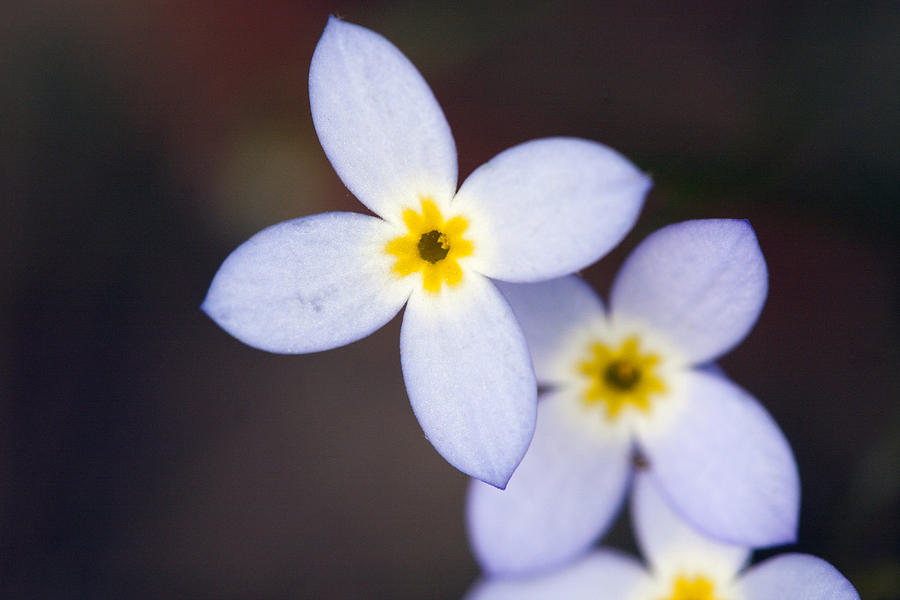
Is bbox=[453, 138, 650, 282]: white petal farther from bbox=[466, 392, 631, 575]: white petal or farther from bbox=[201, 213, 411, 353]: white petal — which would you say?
bbox=[466, 392, 631, 575]: white petal

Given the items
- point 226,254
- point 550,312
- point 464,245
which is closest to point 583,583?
point 550,312

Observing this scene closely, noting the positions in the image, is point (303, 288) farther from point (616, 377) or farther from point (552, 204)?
point (616, 377)

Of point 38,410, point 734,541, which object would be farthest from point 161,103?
point 734,541

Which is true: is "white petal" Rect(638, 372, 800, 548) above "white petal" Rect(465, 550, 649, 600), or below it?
above

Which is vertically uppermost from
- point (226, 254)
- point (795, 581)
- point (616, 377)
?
point (226, 254)

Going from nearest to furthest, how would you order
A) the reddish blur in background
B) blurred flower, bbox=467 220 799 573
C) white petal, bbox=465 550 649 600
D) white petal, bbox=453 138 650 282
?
1. white petal, bbox=453 138 650 282
2. blurred flower, bbox=467 220 799 573
3. white petal, bbox=465 550 649 600
4. the reddish blur in background

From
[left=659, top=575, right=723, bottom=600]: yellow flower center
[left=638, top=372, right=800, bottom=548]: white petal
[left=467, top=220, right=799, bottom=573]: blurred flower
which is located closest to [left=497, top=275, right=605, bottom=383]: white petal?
[left=467, top=220, right=799, bottom=573]: blurred flower
